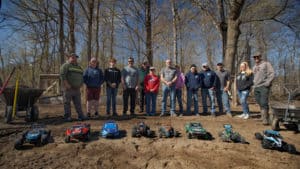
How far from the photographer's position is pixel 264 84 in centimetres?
691

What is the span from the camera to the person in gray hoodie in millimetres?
6867

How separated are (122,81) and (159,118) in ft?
6.18

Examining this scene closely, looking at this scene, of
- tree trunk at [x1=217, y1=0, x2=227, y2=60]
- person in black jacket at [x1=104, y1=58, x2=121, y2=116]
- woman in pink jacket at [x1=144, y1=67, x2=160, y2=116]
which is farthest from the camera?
tree trunk at [x1=217, y1=0, x2=227, y2=60]

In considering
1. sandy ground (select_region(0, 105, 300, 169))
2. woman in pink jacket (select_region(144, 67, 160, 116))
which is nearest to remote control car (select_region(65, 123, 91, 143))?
sandy ground (select_region(0, 105, 300, 169))

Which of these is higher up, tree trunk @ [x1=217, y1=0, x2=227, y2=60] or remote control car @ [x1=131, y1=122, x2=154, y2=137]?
tree trunk @ [x1=217, y1=0, x2=227, y2=60]

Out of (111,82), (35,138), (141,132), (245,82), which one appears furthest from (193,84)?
(35,138)

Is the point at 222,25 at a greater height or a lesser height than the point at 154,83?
greater

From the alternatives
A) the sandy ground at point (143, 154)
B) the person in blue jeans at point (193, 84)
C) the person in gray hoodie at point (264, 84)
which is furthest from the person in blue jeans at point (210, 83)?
the sandy ground at point (143, 154)

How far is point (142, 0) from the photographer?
1152cm

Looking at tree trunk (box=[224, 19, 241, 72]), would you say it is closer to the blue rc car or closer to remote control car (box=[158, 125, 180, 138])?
remote control car (box=[158, 125, 180, 138])

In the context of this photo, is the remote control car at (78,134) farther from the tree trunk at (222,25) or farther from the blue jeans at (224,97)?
the tree trunk at (222,25)

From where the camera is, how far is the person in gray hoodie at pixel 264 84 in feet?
22.5

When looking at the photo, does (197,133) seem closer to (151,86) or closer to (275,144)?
(275,144)

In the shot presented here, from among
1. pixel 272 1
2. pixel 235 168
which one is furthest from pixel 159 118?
pixel 272 1
